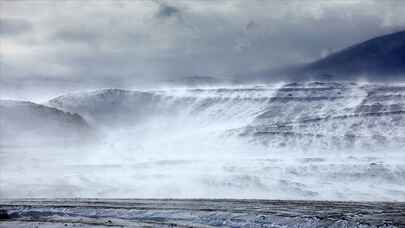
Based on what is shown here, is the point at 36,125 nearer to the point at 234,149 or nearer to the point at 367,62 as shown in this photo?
the point at 234,149

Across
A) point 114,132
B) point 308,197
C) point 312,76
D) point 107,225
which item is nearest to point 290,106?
point 114,132

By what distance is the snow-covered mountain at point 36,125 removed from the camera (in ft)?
133

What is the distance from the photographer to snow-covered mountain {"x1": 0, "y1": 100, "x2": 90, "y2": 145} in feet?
133

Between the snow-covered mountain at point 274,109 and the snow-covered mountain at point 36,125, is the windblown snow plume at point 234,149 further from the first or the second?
the snow-covered mountain at point 36,125

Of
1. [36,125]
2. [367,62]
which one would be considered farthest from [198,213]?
[367,62]

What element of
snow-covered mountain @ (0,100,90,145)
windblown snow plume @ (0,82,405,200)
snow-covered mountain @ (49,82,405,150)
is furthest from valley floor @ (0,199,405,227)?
snow-covered mountain @ (0,100,90,145)

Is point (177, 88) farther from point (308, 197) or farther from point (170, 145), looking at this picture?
point (308, 197)

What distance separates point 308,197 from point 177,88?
41.8 m

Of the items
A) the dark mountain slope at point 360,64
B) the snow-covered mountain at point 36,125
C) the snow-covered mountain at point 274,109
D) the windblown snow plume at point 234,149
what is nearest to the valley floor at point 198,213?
the windblown snow plume at point 234,149

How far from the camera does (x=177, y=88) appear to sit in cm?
6312

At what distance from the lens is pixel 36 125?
42.3m

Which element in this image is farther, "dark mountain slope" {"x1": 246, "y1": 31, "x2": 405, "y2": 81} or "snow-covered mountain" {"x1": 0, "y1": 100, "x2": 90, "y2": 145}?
"dark mountain slope" {"x1": 246, "y1": 31, "x2": 405, "y2": 81}

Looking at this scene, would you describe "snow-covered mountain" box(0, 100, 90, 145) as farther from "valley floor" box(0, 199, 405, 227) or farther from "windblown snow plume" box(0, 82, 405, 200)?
"valley floor" box(0, 199, 405, 227)

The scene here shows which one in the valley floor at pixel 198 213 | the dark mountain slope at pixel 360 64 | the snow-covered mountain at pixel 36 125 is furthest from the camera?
the dark mountain slope at pixel 360 64
